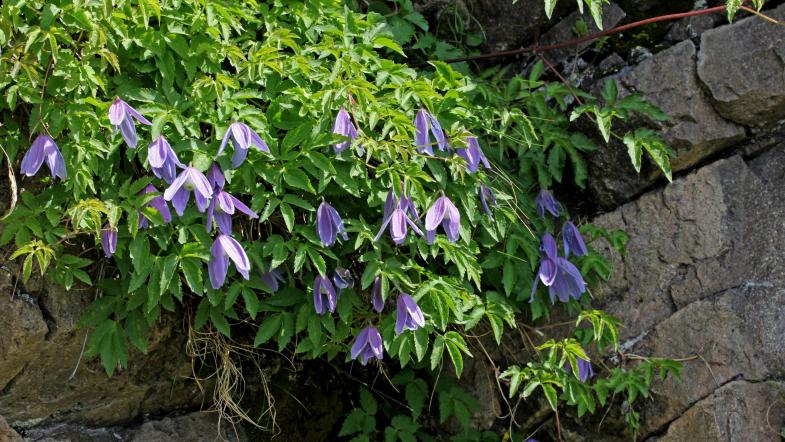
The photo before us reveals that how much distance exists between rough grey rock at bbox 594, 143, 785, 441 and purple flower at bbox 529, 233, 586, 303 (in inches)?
7.0

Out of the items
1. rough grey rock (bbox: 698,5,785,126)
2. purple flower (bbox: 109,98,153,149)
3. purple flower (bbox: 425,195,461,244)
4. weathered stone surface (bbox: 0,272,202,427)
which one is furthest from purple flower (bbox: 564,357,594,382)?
purple flower (bbox: 109,98,153,149)

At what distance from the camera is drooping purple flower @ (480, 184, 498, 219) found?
2.63 meters

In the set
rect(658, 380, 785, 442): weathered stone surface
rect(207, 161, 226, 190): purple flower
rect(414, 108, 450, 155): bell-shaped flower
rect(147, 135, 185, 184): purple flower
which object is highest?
rect(414, 108, 450, 155): bell-shaped flower

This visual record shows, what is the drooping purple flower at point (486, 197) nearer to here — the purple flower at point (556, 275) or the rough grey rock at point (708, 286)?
the purple flower at point (556, 275)

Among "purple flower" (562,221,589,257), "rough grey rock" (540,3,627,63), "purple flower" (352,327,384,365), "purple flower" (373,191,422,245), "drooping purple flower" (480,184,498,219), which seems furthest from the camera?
"rough grey rock" (540,3,627,63)

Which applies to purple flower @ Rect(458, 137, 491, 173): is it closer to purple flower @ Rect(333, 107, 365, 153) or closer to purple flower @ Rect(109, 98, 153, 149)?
purple flower @ Rect(333, 107, 365, 153)

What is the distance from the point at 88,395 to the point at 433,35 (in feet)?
5.15

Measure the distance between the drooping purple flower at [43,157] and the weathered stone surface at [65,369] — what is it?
1.18ft

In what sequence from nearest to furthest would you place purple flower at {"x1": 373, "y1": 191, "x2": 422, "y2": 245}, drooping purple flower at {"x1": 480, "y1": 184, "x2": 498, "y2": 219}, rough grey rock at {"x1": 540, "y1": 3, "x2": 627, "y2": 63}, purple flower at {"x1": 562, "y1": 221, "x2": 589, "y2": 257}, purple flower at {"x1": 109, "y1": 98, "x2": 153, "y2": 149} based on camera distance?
purple flower at {"x1": 109, "y1": 98, "x2": 153, "y2": 149} < purple flower at {"x1": 373, "y1": 191, "x2": 422, "y2": 245} < drooping purple flower at {"x1": 480, "y1": 184, "x2": 498, "y2": 219} < purple flower at {"x1": 562, "y1": 221, "x2": 589, "y2": 257} < rough grey rock at {"x1": 540, "y1": 3, "x2": 627, "y2": 63}

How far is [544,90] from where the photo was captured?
118 inches

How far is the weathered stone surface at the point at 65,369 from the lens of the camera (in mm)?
2445

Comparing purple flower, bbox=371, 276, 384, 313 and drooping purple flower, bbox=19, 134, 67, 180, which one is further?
purple flower, bbox=371, 276, 384, 313

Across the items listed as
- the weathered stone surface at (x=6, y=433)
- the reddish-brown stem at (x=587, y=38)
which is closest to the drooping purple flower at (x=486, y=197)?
the reddish-brown stem at (x=587, y=38)

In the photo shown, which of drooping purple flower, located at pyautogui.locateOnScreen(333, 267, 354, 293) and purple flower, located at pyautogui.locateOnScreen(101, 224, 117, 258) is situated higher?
purple flower, located at pyautogui.locateOnScreen(101, 224, 117, 258)
